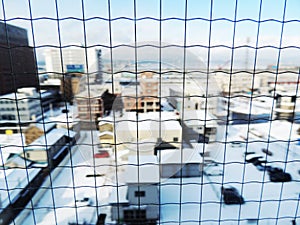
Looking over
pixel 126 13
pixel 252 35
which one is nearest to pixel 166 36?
pixel 126 13

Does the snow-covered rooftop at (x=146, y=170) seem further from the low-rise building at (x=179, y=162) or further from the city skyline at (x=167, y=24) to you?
the city skyline at (x=167, y=24)

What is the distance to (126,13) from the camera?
0.76 meters

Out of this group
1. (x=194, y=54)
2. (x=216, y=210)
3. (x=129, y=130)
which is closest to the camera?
(x=194, y=54)

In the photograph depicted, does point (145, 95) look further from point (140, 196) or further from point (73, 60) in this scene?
point (140, 196)

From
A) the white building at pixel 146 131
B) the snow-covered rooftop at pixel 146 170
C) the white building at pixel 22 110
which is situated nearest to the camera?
the white building at pixel 146 131

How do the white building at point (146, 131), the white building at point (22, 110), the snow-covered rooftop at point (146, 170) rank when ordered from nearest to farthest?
the white building at point (146, 131)
the snow-covered rooftop at point (146, 170)
the white building at point (22, 110)

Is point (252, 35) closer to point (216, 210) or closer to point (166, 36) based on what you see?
point (166, 36)

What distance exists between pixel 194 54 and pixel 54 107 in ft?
7.54

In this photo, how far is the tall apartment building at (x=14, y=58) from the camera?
2.66ft

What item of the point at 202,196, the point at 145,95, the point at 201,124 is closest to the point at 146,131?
the point at 145,95

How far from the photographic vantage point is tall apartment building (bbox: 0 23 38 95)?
0.81 meters

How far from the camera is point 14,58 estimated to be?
0.85 meters

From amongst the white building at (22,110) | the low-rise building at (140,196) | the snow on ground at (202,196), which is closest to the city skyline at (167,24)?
the snow on ground at (202,196)

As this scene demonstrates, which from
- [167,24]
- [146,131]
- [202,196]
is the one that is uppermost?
[167,24]
